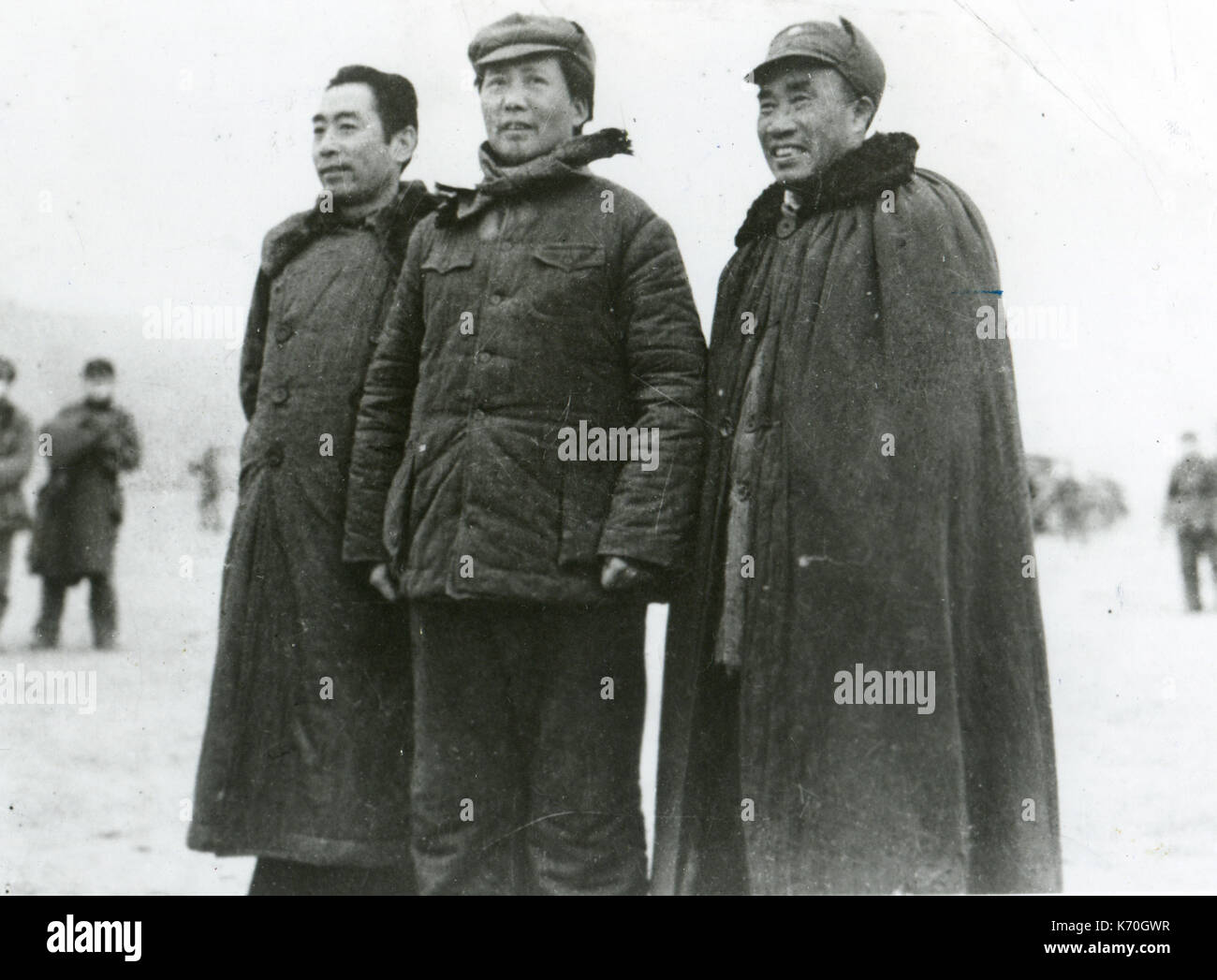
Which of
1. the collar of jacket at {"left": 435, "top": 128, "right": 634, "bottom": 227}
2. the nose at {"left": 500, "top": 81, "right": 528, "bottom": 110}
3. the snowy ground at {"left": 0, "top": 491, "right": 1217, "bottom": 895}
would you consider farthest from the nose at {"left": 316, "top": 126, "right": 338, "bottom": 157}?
the snowy ground at {"left": 0, "top": 491, "right": 1217, "bottom": 895}

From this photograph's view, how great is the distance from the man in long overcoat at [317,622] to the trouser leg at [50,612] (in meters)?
0.69

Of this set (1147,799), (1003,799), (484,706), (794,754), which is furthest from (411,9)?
(1147,799)

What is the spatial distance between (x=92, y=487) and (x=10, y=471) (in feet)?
1.13

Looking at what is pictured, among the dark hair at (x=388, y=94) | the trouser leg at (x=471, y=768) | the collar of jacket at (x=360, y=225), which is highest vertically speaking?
the dark hair at (x=388, y=94)

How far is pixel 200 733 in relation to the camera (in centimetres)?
403

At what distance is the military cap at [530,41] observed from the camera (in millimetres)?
3686

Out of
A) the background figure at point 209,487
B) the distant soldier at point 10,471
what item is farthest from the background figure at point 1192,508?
the distant soldier at point 10,471

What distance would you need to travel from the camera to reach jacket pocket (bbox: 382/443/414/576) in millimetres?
3607

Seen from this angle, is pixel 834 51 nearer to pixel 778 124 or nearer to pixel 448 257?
pixel 778 124

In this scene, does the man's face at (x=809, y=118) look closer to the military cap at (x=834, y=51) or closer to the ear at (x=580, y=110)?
the military cap at (x=834, y=51)

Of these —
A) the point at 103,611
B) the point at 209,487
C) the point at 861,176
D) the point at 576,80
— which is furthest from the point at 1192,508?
the point at 103,611

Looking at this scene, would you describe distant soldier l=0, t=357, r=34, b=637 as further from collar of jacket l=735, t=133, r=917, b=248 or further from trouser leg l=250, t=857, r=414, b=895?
collar of jacket l=735, t=133, r=917, b=248

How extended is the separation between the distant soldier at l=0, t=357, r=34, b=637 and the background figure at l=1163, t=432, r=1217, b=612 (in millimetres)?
3446

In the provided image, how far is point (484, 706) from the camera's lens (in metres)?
3.53
